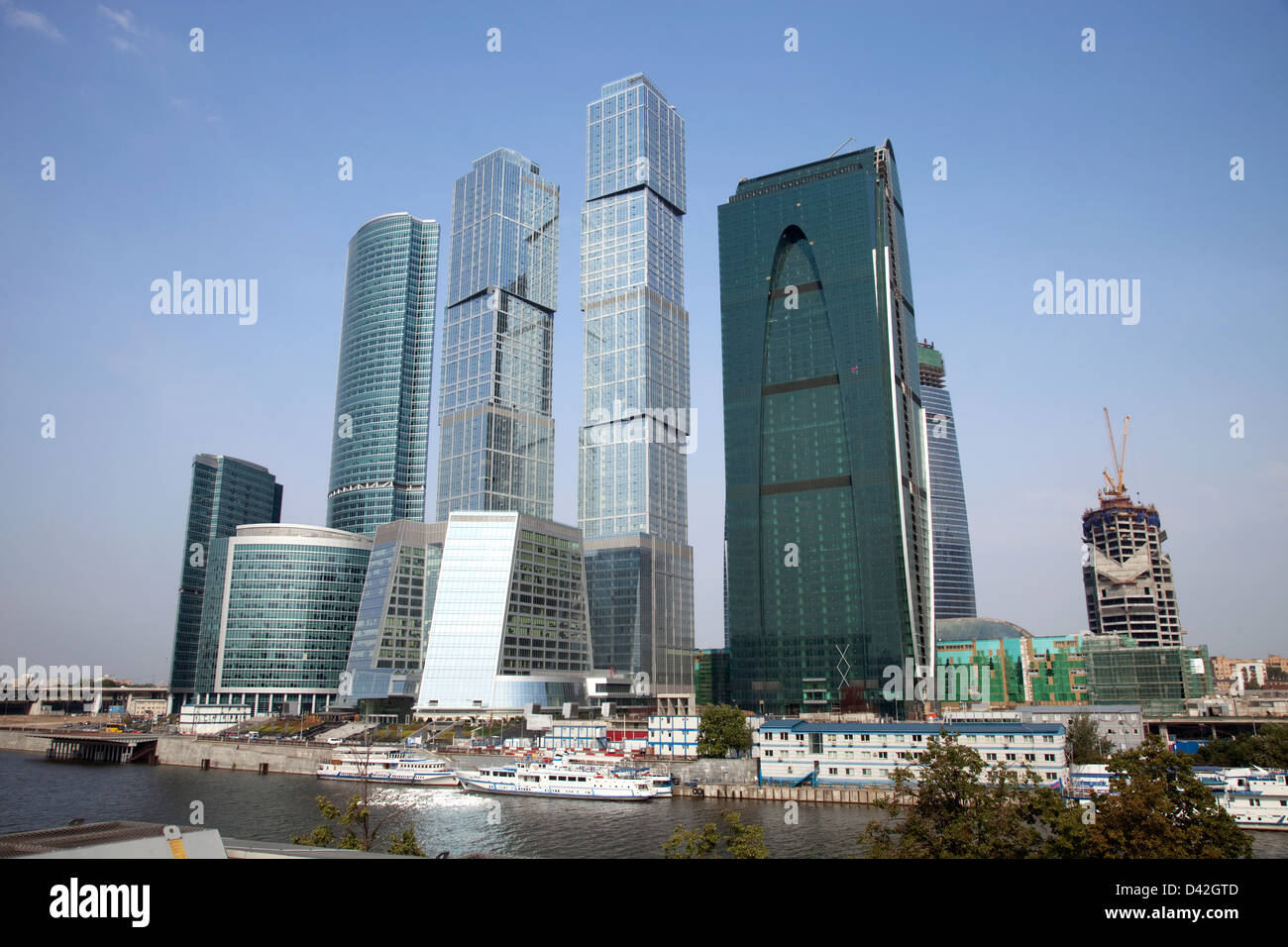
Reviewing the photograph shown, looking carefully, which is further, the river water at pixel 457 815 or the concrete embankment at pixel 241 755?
the concrete embankment at pixel 241 755

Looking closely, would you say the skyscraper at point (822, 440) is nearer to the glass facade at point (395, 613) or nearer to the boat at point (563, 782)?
the glass facade at point (395, 613)

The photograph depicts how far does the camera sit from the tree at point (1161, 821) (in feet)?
105

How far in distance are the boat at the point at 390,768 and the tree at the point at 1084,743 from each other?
7242cm

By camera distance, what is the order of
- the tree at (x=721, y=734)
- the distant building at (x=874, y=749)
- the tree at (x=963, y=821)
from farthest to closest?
the tree at (x=721, y=734) < the distant building at (x=874, y=749) < the tree at (x=963, y=821)

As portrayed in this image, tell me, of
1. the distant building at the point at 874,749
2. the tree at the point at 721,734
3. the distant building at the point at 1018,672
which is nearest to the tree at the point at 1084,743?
the distant building at the point at 874,749

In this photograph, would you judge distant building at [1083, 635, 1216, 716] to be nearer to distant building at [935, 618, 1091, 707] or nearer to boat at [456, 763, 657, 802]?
distant building at [935, 618, 1091, 707]

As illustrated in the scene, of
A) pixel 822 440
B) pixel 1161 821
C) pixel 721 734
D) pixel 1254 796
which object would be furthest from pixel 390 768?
pixel 822 440

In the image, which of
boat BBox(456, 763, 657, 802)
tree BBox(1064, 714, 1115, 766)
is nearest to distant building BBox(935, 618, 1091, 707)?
tree BBox(1064, 714, 1115, 766)

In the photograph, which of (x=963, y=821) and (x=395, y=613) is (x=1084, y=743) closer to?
(x=963, y=821)

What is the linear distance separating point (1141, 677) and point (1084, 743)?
72.9 metres

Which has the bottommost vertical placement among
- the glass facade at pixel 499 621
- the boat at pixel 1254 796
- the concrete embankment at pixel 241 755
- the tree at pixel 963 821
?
the concrete embankment at pixel 241 755

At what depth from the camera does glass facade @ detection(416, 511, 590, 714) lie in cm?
15838
